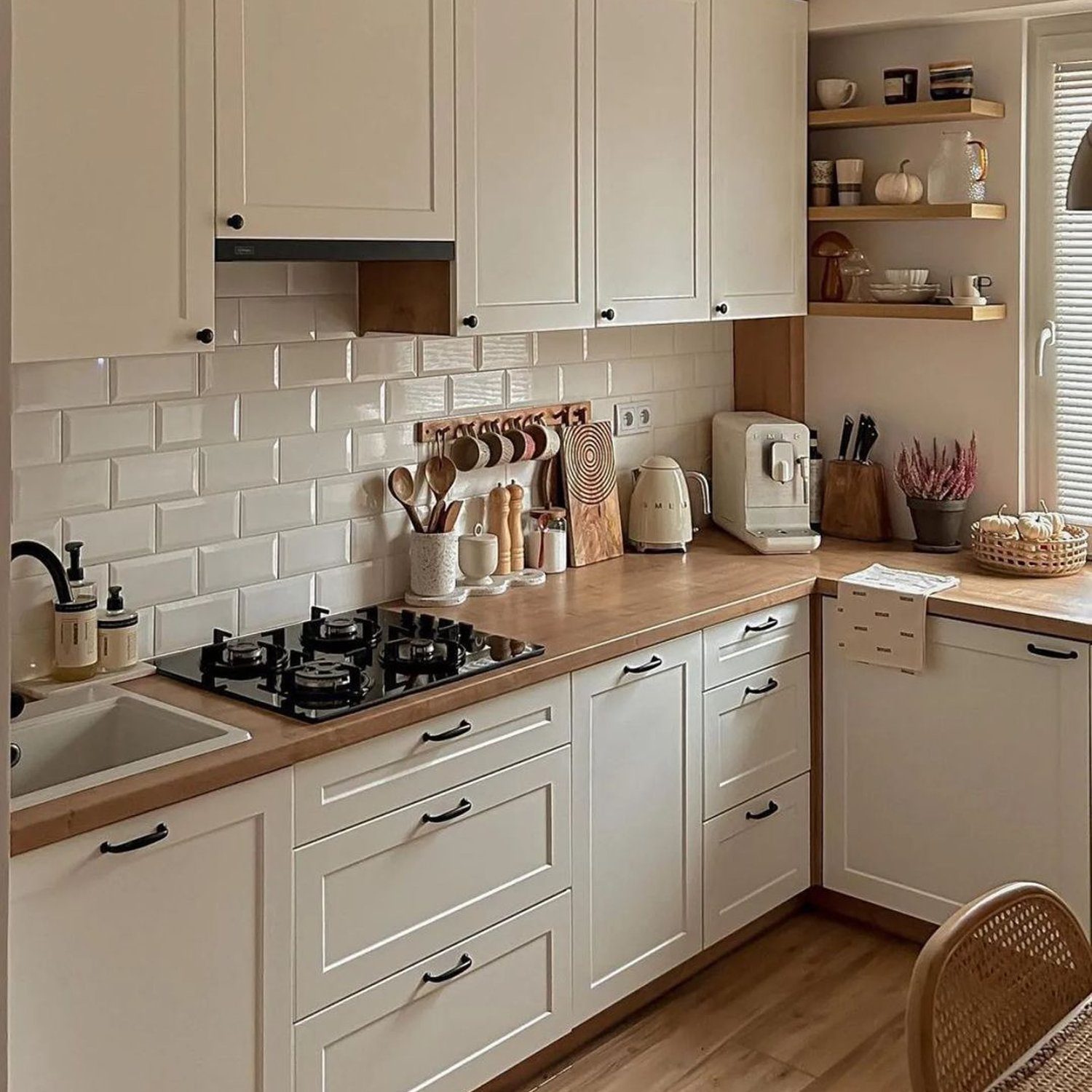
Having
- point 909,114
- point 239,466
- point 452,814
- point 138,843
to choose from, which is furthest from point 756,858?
point 909,114

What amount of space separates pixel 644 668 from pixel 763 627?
453 mm

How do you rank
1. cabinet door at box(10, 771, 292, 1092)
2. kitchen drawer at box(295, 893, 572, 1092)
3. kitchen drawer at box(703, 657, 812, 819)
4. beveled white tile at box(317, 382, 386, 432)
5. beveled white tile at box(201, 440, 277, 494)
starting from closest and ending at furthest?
cabinet door at box(10, 771, 292, 1092) < kitchen drawer at box(295, 893, 572, 1092) < beveled white tile at box(201, 440, 277, 494) < beveled white tile at box(317, 382, 386, 432) < kitchen drawer at box(703, 657, 812, 819)

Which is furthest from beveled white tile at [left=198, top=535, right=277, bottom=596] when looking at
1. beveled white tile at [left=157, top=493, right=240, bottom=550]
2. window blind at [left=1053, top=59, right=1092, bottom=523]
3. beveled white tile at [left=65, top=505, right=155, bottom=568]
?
window blind at [left=1053, top=59, right=1092, bottom=523]

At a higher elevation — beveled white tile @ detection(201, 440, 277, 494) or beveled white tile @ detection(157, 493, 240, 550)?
beveled white tile @ detection(201, 440, 277, 494)

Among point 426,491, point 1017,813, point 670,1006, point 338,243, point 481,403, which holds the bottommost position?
point 670,1006

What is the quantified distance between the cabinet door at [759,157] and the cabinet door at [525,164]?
0.51m

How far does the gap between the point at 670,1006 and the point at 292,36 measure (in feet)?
7.13

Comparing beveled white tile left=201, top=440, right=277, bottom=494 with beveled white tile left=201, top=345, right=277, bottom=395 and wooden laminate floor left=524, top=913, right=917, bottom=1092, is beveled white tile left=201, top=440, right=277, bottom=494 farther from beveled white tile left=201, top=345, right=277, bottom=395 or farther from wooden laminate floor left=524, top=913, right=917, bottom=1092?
wooden laminate floor left=524, top=913, right=917, bottom=1092

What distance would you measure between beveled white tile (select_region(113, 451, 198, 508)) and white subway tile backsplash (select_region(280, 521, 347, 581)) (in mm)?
269

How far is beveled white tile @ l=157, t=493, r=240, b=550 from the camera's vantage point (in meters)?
2.77

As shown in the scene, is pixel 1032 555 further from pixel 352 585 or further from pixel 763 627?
pixel 352 585

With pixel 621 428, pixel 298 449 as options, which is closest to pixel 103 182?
pixel 298 449

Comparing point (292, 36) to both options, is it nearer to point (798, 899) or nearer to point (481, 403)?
point (481, 403)

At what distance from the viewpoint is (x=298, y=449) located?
3.01 m
